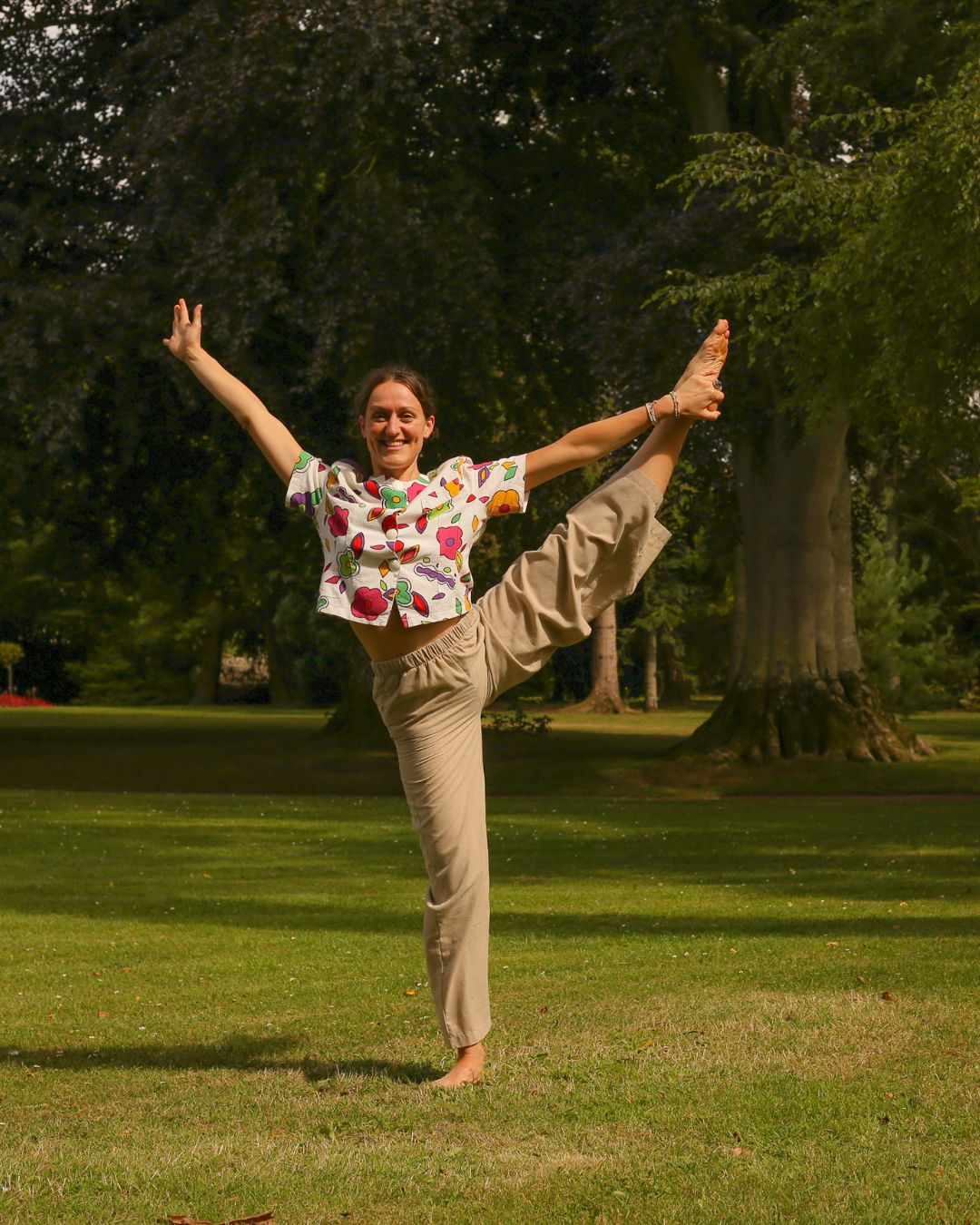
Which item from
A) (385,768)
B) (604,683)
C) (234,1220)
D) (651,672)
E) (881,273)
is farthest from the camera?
(651,672)

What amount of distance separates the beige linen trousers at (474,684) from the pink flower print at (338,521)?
18.8 inches

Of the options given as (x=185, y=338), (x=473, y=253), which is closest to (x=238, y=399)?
(x=185, y=338)

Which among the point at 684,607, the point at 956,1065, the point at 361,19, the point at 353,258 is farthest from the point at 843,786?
the point at 684,607

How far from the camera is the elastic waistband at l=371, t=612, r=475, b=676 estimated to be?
221 inches

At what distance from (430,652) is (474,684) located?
0.65 feet

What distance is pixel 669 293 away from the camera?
1909cm

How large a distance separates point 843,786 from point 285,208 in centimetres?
1103

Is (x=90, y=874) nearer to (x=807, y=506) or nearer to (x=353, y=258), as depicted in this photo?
(x=353, y=258)

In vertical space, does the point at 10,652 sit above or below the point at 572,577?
above

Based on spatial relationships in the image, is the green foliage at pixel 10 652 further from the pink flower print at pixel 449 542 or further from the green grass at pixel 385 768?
the pink flower print at pixel 449 542

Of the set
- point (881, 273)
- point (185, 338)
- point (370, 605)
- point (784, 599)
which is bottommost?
point (370, 605)

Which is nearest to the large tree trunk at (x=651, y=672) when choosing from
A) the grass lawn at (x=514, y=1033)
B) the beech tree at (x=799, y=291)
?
the beech tree at (x=799, y=291)

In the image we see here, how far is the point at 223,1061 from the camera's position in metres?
6.21

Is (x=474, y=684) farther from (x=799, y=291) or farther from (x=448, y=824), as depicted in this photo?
(x=799, y=291)
